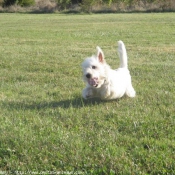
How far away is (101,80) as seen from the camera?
17.0ft

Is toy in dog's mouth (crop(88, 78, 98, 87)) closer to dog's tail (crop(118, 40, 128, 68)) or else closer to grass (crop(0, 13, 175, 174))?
grass (crop(0, 13, 175, 174))

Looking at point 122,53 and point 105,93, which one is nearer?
point 105,93

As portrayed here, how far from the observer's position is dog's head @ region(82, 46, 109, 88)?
16.5 feet

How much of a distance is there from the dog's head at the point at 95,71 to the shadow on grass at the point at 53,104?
14.7 inches

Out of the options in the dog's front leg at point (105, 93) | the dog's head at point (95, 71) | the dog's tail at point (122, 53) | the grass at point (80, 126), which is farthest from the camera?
the dog's tail at point (122, 53)

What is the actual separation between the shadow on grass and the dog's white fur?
14cm

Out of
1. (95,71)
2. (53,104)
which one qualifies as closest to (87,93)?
(95,71)

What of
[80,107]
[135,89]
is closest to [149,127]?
[80,107]

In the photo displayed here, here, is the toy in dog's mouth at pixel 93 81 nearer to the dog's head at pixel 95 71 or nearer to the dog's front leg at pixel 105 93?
the dog's head at pixel 95 71

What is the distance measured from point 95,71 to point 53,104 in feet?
2.84

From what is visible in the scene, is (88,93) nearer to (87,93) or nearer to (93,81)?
(87,93)

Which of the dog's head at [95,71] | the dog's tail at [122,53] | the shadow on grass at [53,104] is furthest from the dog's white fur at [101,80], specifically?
the dog's tail at [122,53]

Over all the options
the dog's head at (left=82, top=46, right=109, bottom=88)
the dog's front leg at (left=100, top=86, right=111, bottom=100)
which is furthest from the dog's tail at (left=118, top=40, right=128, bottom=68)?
the dog's front leg at (left=100, top=86, right=111, bottom=100)

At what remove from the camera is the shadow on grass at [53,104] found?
5234mm
